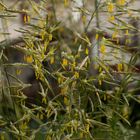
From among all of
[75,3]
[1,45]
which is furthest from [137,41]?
[1,45]

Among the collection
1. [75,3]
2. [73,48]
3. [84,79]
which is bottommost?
[84,79]

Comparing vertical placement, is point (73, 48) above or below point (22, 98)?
above

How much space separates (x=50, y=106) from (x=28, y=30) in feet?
1.09

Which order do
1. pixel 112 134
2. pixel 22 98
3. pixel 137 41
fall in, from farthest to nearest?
pixel 137 41 → pixel 112 134 → pixel 22 98

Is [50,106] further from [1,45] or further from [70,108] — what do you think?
[1,45]

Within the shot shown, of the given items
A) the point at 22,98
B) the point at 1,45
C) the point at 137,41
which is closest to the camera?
the point at 1,45

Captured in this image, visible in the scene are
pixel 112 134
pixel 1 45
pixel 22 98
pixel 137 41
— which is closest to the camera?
pixel 1 45

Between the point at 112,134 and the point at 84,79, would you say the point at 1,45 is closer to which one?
the point at 84,79

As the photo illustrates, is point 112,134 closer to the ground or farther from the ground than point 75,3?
closer to the ground

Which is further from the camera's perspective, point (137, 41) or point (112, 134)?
point (137, 41)

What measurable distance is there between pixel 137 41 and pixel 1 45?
45.6 inches

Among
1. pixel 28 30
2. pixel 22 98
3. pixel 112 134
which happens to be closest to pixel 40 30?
pixel 28 30

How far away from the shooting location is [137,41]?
2.83 m

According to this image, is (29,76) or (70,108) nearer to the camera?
(70,108)
